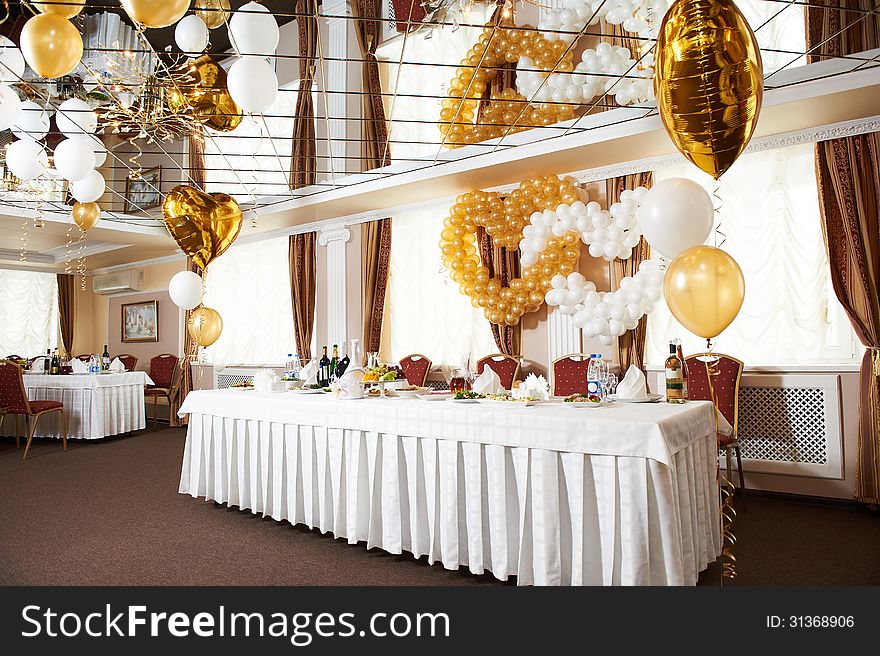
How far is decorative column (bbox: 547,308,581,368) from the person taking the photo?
5660 mm

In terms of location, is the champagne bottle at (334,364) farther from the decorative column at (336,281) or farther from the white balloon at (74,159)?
the decorative column at (336,281)

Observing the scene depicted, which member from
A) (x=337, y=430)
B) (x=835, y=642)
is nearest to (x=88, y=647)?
(x=337, y=430)

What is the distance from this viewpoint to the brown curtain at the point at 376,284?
23.1ft

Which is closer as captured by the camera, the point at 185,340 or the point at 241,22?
the point at 241,22

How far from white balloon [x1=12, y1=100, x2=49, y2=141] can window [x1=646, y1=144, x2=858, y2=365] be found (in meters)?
5.44

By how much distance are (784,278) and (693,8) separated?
3.12m

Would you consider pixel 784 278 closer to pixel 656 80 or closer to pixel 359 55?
pixel 656 80

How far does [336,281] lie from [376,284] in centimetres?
70

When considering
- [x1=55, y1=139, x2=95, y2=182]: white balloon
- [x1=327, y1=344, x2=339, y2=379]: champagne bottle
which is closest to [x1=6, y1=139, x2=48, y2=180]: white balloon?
[x1=55, y1=139, x2=95, y2=182]: white balloon

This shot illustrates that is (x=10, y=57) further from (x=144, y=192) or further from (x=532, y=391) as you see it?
(x=144, y=192)

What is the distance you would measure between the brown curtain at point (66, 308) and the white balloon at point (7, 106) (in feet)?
29.5

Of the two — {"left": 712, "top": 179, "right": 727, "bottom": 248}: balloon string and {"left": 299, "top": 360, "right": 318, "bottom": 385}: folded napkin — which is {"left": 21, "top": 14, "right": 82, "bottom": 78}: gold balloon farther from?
{"left": 712, "top": 179, "right": 727, "bottom": 248}: balloon string

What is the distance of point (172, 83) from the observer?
3672 mm

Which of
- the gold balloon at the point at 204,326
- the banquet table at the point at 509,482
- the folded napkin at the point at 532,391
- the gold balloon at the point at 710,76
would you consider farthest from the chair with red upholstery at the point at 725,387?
the gold balloon at the point at 204,326
